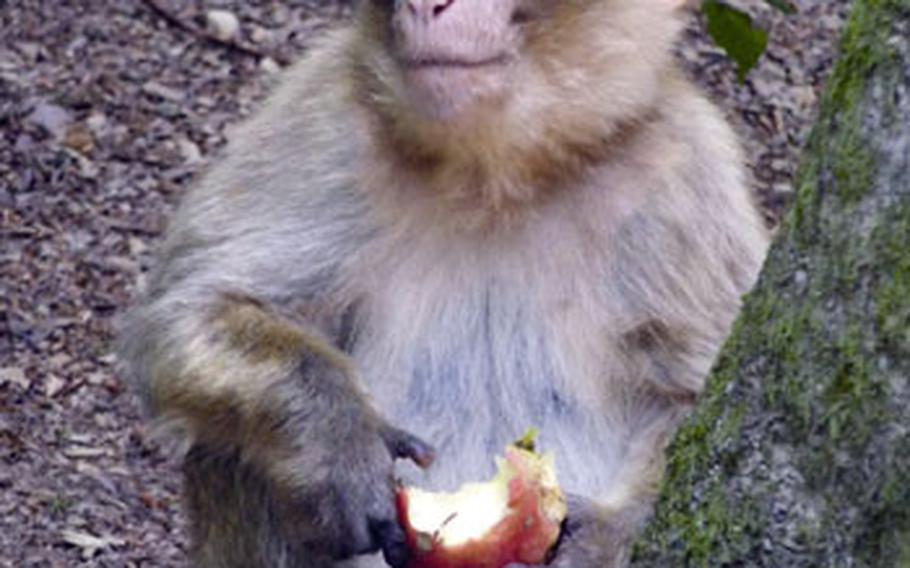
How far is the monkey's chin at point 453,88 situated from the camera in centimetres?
497

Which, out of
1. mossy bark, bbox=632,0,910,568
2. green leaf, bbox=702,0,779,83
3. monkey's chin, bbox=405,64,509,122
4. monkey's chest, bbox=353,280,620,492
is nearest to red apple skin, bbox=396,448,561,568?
monkey's chest, bbox=353,280,620,492

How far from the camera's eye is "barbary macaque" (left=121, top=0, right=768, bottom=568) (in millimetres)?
5359

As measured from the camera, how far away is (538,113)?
5285 millimetres

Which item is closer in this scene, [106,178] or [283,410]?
[283,410]

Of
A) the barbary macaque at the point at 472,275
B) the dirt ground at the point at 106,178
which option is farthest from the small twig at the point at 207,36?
the barbary macaque at the point at 472,275

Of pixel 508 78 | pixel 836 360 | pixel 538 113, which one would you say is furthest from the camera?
pixel 538 113

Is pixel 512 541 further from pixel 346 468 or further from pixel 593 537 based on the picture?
pixel 346 468

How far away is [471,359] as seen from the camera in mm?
5570

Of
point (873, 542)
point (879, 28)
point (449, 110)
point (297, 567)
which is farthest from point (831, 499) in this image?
point (297, 567)

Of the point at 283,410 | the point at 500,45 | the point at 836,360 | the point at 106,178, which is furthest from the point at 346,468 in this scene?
the point at 106,178

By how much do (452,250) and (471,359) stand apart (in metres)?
0.29

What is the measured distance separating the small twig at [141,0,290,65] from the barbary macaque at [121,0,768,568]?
3.70 m

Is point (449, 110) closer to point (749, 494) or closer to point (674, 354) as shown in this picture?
Result: point (674, 354)

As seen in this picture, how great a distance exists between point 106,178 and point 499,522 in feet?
14.4
